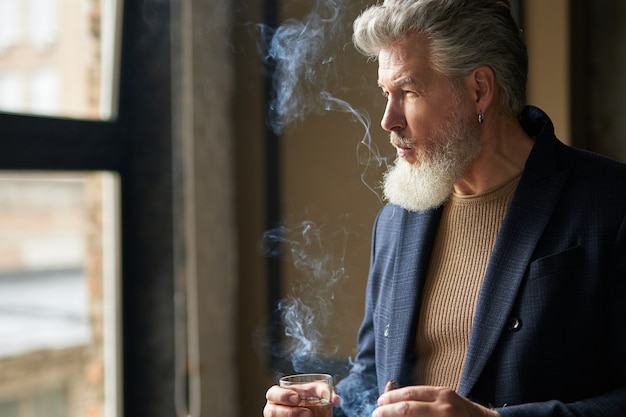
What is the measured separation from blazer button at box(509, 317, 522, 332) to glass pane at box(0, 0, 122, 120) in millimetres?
1722

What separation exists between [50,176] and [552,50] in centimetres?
165

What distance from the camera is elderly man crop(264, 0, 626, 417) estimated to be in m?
1.38

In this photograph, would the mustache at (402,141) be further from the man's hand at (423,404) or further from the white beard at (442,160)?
the man's hand at (423,404)

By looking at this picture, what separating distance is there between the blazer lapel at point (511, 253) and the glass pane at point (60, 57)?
1.65 m

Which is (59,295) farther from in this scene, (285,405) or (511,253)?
(511,253)

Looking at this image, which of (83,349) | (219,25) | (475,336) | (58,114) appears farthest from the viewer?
(219,25)

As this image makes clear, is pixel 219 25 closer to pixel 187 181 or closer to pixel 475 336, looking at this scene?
pixel 187 181

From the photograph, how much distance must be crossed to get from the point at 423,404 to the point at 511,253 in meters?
0.37

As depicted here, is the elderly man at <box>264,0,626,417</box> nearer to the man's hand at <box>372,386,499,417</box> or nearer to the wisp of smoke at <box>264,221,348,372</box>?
the man's hand at <box>372,386,499,417</box>

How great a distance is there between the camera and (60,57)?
2.75m

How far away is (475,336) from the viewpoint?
56.7 inches

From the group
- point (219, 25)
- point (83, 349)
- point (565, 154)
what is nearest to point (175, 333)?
point (83, 349)

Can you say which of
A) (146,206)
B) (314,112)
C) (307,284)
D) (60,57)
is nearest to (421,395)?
(307,284)

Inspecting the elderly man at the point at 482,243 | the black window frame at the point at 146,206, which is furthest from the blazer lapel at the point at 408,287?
the black window frame at the point at 146,206
